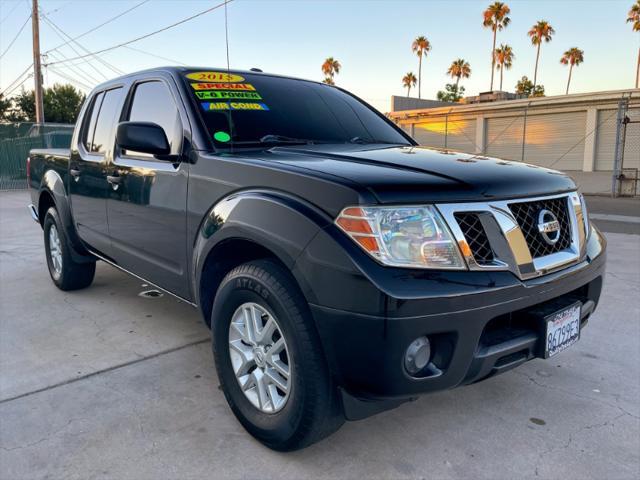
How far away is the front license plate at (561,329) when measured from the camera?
2225 mm

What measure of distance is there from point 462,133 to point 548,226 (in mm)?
28867

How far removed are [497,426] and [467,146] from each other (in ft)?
92.7

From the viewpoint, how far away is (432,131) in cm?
2972

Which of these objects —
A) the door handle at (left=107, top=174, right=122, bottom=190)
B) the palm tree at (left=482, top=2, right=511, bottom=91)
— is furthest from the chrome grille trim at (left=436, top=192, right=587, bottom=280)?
the palm tree at (left=482, top=2, right=511, bottom=91)

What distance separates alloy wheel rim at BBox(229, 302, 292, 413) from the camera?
2.25 meters

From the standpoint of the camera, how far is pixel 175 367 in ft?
10.6

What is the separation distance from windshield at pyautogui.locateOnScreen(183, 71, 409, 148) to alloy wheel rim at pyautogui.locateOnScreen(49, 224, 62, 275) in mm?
2546

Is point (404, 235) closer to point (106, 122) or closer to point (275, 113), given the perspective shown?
point (275, 113)

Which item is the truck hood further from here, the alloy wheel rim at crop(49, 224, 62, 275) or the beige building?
the beige building

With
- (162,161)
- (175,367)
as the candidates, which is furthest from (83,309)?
(162,161)

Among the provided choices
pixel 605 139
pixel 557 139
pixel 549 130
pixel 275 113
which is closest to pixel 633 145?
pixel 605 139

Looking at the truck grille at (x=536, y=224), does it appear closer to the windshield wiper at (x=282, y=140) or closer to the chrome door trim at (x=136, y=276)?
the windshield wiper at (x=282, y=140)

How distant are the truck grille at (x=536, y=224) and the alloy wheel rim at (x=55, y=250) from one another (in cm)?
406

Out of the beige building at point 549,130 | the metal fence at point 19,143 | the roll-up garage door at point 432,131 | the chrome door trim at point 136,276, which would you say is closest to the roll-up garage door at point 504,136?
the beige building at point 549,130
